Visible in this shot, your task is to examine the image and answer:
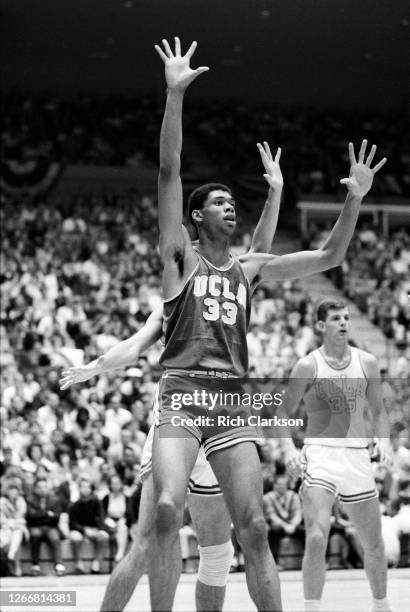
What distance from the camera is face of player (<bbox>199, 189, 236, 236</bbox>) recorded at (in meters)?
5.91

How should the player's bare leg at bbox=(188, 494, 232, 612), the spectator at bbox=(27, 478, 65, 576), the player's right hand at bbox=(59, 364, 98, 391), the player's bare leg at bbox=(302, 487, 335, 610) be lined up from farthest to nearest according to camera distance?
the spectator at bbox=(27, 478, 65, 576)
the player's bare leg at bbox=(302, 487, 335, 610)
the player's right hand at bbox=(59, 364, 98, 391)
the player's bare leg at bbox=(188, 494, 232, 612)

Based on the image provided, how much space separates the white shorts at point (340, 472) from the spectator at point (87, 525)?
5.38 metres

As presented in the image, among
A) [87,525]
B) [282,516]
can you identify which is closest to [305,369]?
[282,516]

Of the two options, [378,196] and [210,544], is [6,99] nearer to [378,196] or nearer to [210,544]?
[378,196]

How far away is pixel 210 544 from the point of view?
6.26m

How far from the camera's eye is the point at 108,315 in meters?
18.1

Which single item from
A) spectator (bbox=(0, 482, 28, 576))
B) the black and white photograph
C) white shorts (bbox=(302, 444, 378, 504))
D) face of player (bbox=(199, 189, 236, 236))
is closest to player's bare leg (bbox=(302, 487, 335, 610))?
the black and white photograph

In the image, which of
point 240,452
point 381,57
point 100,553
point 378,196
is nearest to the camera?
point 240,452

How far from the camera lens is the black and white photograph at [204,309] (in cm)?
573

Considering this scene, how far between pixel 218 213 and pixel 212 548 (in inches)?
76.7

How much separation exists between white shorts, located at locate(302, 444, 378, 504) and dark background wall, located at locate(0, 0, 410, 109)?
1182 centimetres

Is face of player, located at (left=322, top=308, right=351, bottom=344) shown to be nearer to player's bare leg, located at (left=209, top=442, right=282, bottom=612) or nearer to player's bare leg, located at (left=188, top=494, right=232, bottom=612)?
player's bare leg, located at (left=188, top=494, right=232, bottom=612)

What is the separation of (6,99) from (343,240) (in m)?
20.4

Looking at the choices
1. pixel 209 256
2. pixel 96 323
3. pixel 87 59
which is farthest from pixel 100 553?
pixel 87 59
